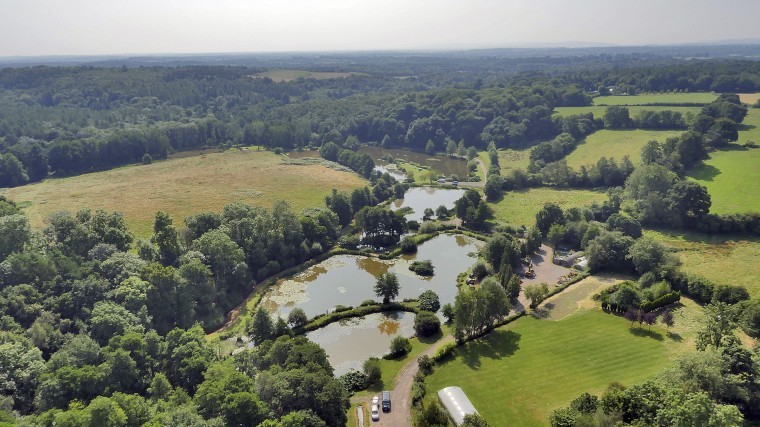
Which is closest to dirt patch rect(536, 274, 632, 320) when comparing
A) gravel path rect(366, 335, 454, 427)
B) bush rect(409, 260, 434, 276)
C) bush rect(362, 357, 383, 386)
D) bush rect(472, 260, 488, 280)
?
bush rect(472, 260, 488, 280)

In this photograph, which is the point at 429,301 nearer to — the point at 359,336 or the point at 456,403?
the point at 359,336

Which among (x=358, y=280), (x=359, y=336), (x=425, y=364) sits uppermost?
(x=425, y=364)

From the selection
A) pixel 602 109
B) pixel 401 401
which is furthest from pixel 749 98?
pixel 401 401

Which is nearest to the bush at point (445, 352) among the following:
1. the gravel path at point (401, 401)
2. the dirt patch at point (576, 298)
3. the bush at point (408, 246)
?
the gravel path at point (401, 401)

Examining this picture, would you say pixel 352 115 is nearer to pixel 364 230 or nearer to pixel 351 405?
pixel 364 230

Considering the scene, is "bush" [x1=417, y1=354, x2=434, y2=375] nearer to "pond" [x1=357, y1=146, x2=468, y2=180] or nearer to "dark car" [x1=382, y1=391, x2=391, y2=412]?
"dark car" [x1=382, y1=391, x2=391, y2=412]

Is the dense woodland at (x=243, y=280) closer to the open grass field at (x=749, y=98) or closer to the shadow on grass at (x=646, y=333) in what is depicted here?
the shadow on grass at (x=646, y=333)
